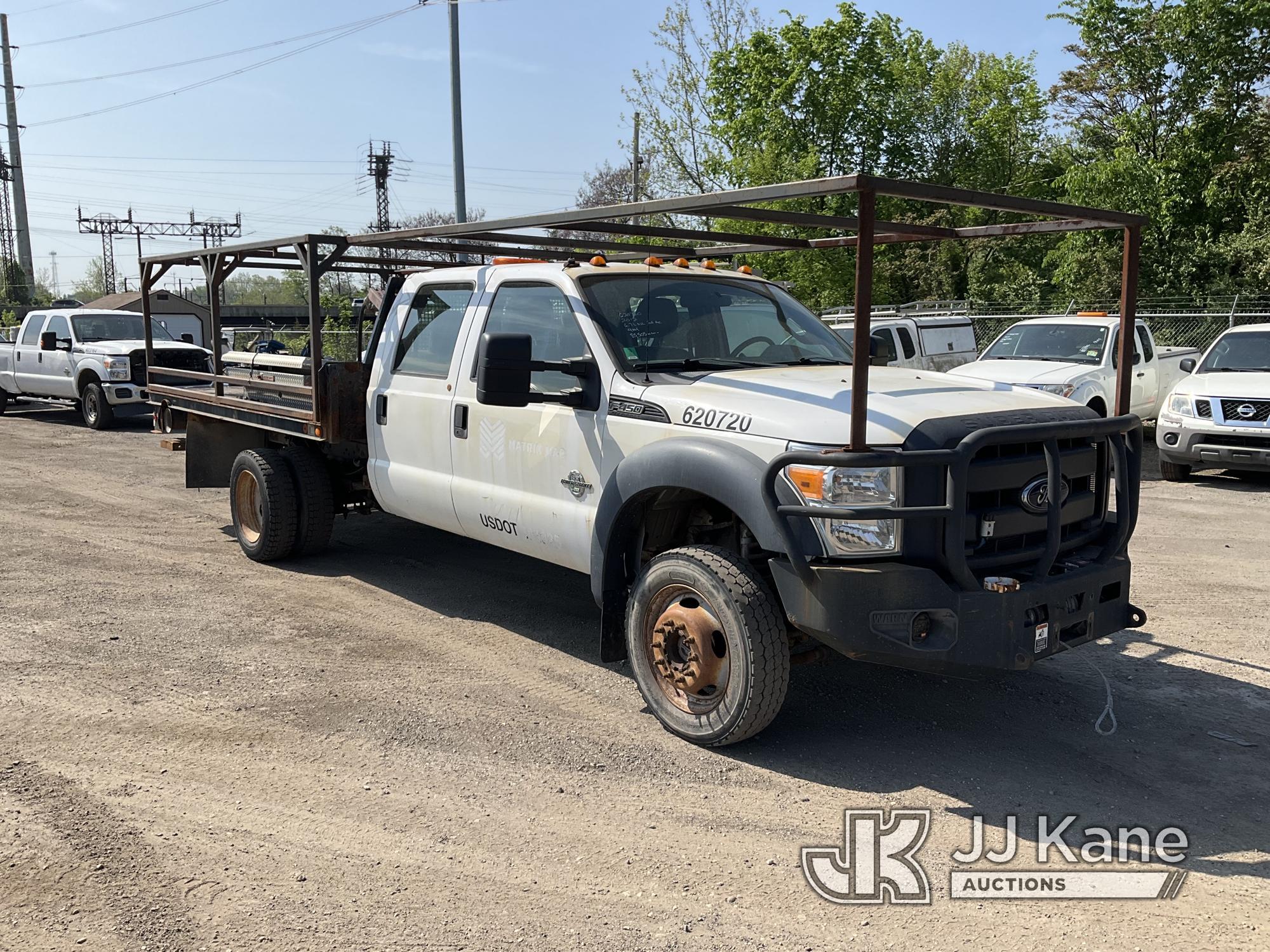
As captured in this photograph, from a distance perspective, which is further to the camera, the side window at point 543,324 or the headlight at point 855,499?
the side window at point 543,324

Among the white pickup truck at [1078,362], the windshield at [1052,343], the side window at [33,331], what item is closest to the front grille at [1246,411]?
the white pickup truck at [1078,362]

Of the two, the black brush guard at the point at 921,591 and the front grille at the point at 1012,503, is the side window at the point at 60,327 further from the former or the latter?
the front grille at the point at 1012,503

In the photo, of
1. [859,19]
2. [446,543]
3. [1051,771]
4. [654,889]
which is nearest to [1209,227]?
[859,19]

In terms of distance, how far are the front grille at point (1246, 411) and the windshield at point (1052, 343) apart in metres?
1.80

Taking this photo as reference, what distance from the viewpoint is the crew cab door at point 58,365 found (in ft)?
58.0

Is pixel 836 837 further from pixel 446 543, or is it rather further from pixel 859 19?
pixel 859 19

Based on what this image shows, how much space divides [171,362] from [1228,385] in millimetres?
11989

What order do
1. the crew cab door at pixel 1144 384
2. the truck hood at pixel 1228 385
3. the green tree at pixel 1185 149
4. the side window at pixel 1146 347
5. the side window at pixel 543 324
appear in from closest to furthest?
the side window at pixel 543 324 < the truck hood at pixel 1228 385 < the crew cab door at pixel 1144 384 < the side window at pixel 1146 347 < the green tree at pixel 1185 149

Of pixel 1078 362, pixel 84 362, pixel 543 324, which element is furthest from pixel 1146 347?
pixel 84 362

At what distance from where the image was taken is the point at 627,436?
15.7 feet

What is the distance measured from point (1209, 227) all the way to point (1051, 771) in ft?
77.5

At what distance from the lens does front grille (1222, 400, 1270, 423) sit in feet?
35.7

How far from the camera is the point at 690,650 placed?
4.52m

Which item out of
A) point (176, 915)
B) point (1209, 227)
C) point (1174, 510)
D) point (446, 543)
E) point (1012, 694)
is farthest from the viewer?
point (1209, 227)
